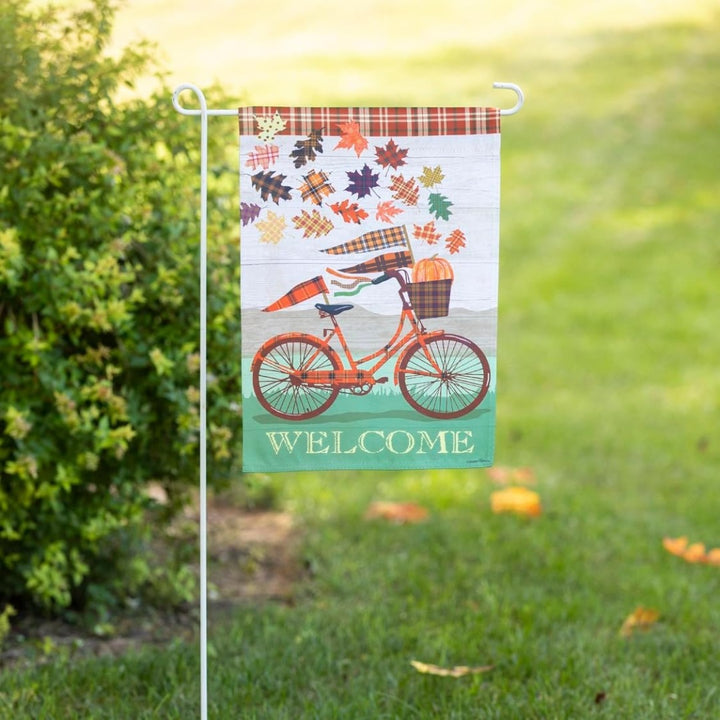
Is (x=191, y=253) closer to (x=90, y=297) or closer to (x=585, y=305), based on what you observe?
(x=90, y=297)

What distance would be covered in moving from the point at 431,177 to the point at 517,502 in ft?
9.21

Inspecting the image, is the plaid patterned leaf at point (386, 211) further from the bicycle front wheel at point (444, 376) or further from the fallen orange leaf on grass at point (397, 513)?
the fallen orange leaf on grass at point (397, 513)

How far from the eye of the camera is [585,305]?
9.95 meters

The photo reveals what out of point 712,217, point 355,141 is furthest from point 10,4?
point 712,217

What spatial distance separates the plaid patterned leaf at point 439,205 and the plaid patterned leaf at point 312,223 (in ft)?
1.00

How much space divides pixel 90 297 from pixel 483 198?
56.0 inches

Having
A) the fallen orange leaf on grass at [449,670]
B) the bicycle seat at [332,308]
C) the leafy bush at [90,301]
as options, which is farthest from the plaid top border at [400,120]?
the fallen orange leaf on grass at [449,670]

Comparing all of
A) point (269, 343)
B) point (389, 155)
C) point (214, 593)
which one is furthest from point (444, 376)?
point (214, 593)

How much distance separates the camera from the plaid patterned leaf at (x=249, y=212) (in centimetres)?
300

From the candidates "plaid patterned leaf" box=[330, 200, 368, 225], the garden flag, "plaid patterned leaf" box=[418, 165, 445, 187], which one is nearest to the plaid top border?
the garden flag

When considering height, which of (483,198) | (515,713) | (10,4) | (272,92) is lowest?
(515,713)

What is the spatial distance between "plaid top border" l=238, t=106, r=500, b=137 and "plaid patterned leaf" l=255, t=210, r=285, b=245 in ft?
0.82

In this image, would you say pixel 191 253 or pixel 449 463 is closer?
pixel 449 463

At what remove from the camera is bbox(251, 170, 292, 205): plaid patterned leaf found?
302 centimetres
